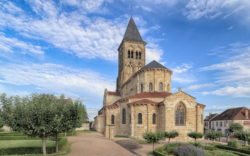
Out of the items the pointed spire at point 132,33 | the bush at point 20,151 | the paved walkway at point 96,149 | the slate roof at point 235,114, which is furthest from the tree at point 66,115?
the slate roof at point 235,114

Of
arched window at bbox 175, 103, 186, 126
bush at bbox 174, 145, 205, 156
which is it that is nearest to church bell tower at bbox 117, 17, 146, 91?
arched window at bbox 175, 103, 186, 126

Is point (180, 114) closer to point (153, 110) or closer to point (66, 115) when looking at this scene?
point (153, 110)

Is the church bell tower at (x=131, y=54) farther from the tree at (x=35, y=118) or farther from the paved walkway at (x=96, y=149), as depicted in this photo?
the tree at (x=35, y=118)

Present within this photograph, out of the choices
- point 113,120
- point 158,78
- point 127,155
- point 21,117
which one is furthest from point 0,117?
point 158,78

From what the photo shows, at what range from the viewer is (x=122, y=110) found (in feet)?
133

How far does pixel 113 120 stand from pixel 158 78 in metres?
11.8

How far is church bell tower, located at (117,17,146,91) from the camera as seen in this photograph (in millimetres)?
59750

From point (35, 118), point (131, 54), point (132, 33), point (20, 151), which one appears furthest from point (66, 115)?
point (132, 33)

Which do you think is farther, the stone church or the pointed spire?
the pointed spire

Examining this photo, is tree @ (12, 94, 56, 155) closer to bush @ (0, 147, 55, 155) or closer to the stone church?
bush @ (0, 147, 55, 155)

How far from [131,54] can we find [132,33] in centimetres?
584

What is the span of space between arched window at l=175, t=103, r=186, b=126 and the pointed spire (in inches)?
1164

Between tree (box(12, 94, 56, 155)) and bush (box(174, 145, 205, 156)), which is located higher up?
tree (box(12, 94, 56, 155))

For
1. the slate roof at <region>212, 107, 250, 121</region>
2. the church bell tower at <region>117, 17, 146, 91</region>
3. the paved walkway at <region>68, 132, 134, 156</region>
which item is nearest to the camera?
the paved walkway at <region>68, 132, 134, 156</region>
